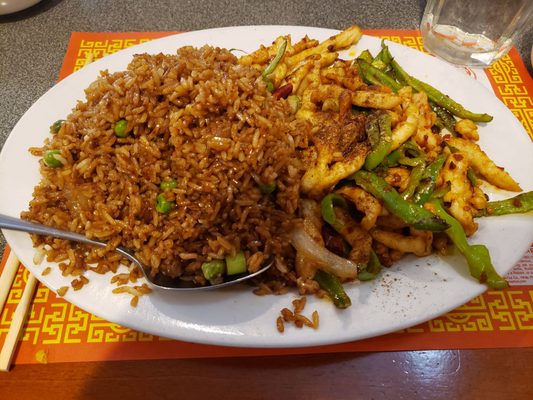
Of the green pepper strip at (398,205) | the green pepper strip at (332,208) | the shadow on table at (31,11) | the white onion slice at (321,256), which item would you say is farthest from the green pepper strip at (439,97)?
the shadow on table at (31,11)

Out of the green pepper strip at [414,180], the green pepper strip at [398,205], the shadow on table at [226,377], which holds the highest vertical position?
the green pepper strip at [414,180]

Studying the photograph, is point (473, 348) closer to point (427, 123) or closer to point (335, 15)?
point (427, 123)

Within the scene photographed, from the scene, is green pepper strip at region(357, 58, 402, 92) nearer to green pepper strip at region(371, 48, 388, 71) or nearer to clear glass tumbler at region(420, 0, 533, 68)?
green pepper strip at region(371, 48, 388, 71)

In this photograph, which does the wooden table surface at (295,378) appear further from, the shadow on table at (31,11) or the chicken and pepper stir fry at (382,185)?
the shadow on table at (31,11)

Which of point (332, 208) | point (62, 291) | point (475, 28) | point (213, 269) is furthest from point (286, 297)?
point (475, 28)

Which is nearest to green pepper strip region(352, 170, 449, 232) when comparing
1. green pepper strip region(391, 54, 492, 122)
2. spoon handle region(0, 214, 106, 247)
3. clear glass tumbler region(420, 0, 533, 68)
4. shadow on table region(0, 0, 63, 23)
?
green pepper strip region(391, 54, 492, 122)

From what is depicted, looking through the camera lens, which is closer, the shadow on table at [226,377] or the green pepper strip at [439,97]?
the shadow on table at [226,377]

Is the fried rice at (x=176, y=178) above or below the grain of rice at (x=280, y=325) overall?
above

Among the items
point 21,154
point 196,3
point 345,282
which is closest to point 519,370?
point 345,282
